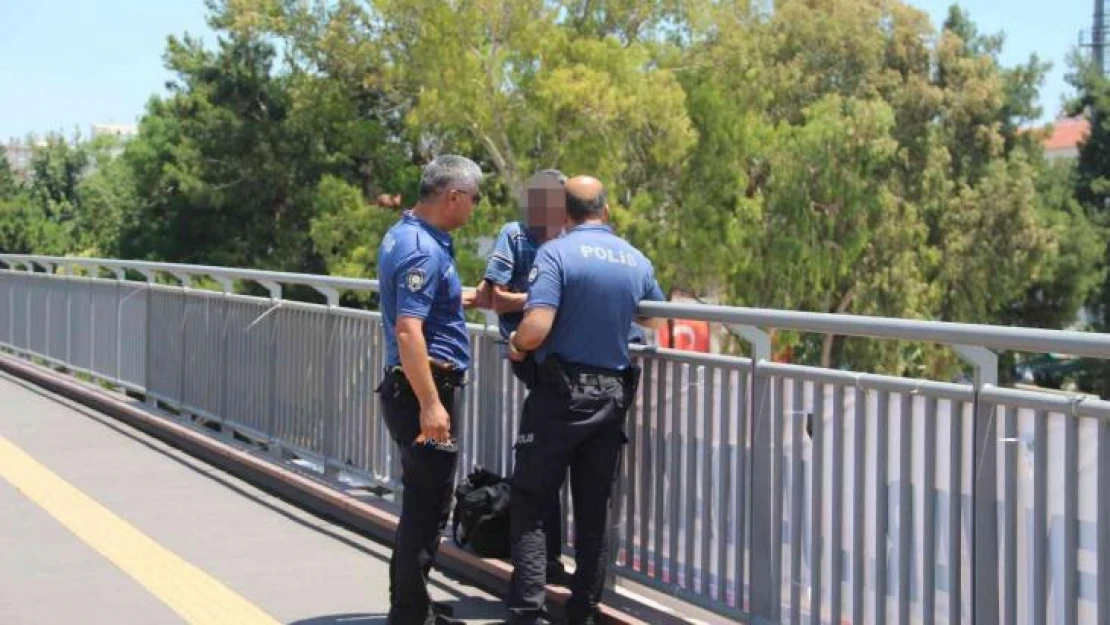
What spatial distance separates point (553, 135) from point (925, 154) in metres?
15.5

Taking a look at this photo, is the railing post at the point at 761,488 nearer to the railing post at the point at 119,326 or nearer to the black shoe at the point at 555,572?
the black shoe at the point at 555,572

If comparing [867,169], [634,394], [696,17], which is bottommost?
[634,394]

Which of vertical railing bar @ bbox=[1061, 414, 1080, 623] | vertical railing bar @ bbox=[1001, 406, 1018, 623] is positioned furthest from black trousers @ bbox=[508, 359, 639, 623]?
vertical railing bar @ bbox=[1061, 414, 1080, 623]

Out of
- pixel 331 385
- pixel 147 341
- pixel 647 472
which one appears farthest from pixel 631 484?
pixel 147 341

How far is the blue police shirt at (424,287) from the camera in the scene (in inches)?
194

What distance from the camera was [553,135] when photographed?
39.3 metres

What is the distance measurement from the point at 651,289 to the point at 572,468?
2.33ft

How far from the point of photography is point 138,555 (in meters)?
6.84

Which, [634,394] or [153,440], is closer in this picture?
[634,394]

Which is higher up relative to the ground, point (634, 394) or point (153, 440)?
point (634, 394)

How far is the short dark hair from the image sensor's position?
5082mm

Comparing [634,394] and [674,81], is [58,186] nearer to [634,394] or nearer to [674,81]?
[674,81]

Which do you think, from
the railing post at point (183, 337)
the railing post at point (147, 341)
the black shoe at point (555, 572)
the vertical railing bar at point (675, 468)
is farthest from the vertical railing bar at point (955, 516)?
the railing post at point (147, 341)

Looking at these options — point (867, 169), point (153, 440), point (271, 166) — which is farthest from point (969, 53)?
point (153, 440)
